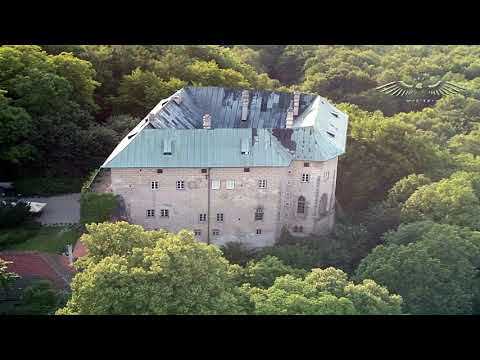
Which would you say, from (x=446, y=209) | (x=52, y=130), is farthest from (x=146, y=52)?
(x=446, y=209)

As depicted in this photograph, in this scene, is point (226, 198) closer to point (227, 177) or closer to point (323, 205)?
point (227, 177)

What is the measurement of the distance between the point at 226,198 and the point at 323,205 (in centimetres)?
830

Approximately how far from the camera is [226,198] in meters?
44.2

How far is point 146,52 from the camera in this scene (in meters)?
72.4

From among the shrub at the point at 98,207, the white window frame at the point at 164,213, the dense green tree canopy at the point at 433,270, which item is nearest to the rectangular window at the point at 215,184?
the white window frame at the point at 164,213

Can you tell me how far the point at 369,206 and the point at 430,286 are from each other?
16037 millimetres

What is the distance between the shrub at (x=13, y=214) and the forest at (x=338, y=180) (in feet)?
21.4

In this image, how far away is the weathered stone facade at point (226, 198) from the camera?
1705 inches

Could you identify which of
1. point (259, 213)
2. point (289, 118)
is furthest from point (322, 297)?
point (289, 118)

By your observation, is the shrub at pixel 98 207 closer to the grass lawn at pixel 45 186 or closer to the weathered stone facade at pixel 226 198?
the weathered stone facade at pixel 226 198

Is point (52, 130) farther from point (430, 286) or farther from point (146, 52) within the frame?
point (430, 286)

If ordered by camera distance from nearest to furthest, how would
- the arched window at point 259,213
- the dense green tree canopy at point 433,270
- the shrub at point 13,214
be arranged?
the dense green tree canopy at point 433,270, the arched window at point 259,213, the shrub at point 13,214

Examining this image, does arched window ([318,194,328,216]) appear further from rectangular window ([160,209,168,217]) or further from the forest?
rectangular window ([160,209,168,217])

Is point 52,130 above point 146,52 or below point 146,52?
below
